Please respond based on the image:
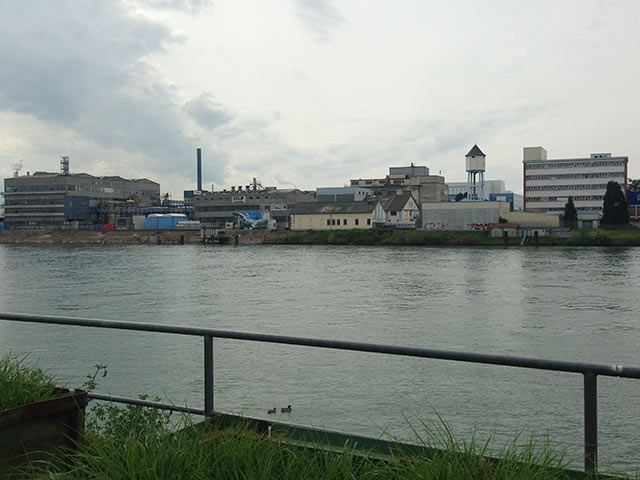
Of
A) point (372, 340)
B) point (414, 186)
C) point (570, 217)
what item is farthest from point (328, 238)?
point (372, 340)

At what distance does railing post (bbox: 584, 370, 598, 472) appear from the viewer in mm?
3248

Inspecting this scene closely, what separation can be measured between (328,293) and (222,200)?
125 meters

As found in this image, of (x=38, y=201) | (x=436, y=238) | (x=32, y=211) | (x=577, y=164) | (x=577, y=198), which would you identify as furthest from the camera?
(x=32, y=211)

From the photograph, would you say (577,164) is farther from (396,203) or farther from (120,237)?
(120,237)

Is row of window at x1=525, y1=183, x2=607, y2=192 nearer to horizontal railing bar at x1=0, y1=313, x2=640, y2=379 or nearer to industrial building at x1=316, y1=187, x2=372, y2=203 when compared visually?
industrial building at x1=316, y1=187, x2=372, y2=203

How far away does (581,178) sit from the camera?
130250 millimetres

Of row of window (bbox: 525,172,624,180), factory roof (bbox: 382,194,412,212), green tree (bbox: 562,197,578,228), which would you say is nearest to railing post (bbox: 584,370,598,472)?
green tree (bbox: 562,197,578,228)

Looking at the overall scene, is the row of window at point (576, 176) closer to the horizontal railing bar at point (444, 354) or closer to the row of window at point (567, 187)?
the row of window at point (567, 187)

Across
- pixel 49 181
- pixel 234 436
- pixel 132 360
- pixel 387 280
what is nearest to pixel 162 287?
pixel 387 280

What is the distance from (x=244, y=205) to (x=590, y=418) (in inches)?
6037

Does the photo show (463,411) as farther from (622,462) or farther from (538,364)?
(538,364)

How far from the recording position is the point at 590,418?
3.34 m

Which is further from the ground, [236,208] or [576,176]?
[576,176]

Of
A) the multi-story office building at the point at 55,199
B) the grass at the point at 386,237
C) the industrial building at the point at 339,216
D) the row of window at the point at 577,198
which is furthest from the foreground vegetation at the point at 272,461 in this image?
the multi-story office building at the point at 55,199
